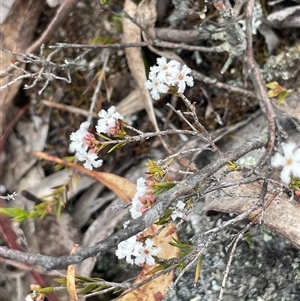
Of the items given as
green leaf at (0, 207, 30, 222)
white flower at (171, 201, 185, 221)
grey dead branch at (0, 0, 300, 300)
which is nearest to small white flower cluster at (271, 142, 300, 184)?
grey dead branch at (0, 0, 300, 300)

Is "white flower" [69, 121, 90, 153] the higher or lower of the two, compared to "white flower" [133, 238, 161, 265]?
higher

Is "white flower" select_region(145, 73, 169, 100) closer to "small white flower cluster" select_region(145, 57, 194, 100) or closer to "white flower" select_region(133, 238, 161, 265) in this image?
"small white flower cluster" select_region(145, 57, 194, 100)

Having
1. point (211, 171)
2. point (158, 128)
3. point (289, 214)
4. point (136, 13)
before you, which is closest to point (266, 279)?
point (289, 214)

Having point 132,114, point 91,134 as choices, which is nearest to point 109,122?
point 91,134

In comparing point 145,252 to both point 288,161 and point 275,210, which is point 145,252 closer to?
point 275,210

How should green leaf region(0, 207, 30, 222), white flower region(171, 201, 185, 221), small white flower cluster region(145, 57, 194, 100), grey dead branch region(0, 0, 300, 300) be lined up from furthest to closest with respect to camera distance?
green leaf region(0, 207, 30, 222), grey dead branch region(0, 0, 300, 300), small white flower cluster region(145, 57, 194, 100), white flower region(171, 201, 185, 221)

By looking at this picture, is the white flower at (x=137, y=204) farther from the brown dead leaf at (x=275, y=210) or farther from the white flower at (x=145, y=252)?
the brown dead leaf at (x=275, y=210)

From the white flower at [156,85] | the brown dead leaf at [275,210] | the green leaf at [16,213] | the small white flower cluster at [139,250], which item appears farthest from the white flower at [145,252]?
the green leaf at [16,213]
